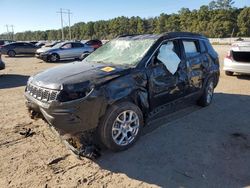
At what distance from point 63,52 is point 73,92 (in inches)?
670

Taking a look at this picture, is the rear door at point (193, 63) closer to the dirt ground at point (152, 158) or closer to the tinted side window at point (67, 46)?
the dirt ground at point (152, 158)

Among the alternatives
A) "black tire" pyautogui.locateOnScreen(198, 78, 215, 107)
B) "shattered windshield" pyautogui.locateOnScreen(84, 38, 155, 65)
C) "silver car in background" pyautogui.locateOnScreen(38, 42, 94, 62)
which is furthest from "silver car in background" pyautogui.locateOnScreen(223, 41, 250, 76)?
"silver car in background" pyautogui.locateOnScreen(38, 42, 94, 62)

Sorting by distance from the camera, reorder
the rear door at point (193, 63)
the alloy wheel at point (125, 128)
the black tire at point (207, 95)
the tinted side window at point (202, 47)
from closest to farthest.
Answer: the alloy wheel at point (125, 128), the rear door at point (193, 63), the tinted side window at point (202, 47), the black tire at point (207, 95)

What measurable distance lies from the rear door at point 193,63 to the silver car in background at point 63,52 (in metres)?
15.2

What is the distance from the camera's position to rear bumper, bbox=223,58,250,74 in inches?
387

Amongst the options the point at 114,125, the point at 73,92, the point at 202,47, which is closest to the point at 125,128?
the point at 114,125

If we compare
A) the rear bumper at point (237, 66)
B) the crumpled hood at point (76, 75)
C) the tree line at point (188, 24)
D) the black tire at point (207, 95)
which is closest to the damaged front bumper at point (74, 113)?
the crumpled hood at point (76, 75)

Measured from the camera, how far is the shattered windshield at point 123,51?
4980 mm

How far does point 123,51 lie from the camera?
536 centimetres

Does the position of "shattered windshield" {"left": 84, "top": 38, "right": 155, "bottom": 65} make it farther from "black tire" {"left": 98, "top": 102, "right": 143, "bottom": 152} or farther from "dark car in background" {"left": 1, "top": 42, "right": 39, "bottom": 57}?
"dark car in background" {"left": 1, "top": 42, "right": 39, "bottom": 57}

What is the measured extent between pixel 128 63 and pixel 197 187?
89.6 inches

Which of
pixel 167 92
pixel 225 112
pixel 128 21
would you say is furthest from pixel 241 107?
pixel 128 21

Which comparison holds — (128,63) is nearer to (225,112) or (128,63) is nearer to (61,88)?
(61,88)

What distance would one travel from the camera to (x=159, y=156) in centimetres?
430
